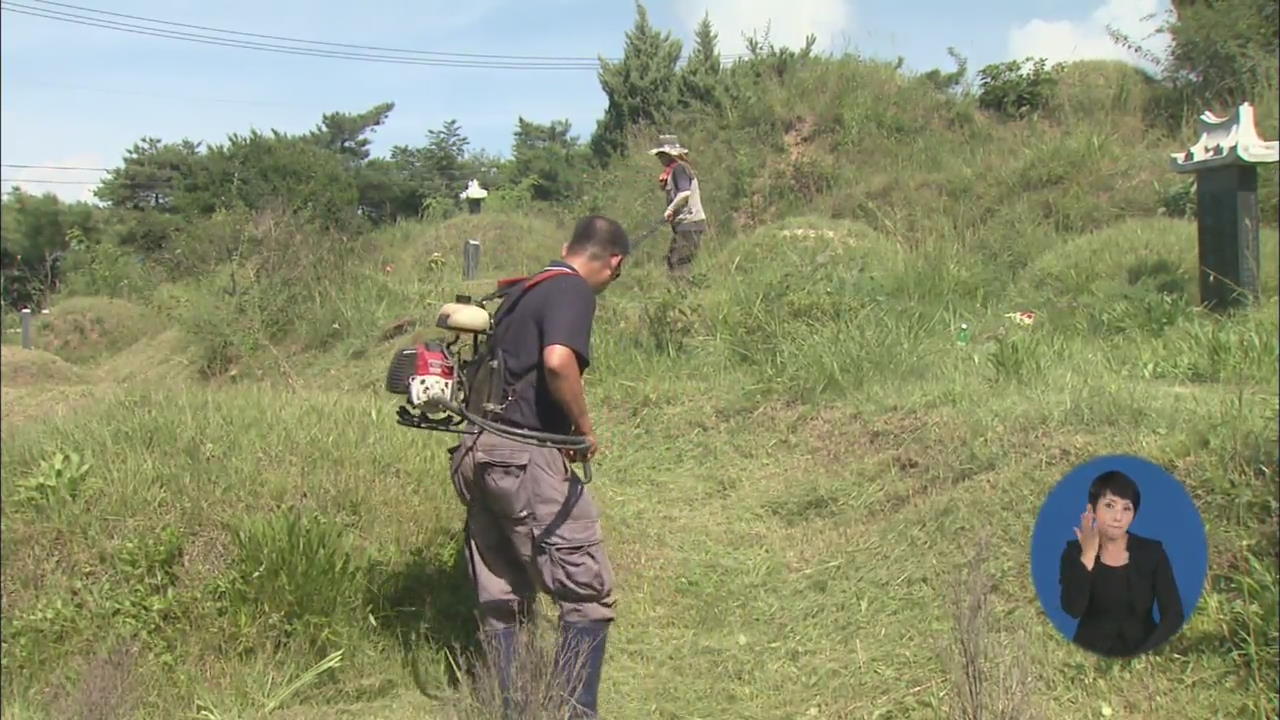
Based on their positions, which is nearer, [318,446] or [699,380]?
[318,446]

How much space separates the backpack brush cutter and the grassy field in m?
0.93

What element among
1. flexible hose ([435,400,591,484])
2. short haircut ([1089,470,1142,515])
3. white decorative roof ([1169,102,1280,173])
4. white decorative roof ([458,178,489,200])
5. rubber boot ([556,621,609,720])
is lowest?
rubber boot ([556,621,609,720])

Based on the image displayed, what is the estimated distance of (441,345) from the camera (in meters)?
4.07

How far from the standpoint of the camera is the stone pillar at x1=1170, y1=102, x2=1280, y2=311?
170 inches

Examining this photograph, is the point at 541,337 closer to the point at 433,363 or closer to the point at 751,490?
the point at 433,363

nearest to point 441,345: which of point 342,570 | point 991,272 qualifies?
point 342,570

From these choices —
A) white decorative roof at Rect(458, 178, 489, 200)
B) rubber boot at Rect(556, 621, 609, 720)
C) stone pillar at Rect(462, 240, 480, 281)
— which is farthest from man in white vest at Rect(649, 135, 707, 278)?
→ rubber boot at Rect(556, 621, 609, 720)

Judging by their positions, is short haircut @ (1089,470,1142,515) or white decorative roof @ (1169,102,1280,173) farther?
white decorative roof @ (1169,102,1280,173)

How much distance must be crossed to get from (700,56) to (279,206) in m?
6.42

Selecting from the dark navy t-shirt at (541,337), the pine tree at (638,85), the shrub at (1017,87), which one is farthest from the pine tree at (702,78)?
the dark navy t-shirt at (541,337)

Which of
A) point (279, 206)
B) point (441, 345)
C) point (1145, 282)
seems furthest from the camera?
point (279, 206)

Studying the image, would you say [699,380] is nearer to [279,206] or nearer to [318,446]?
[318,446]

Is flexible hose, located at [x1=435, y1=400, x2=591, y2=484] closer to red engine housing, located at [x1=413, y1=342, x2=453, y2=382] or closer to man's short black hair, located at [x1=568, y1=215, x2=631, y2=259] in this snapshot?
red engine housing, located at [x1=413, y1=342, x2=453, y2=382]

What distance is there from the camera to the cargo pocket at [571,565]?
12.3 feet
